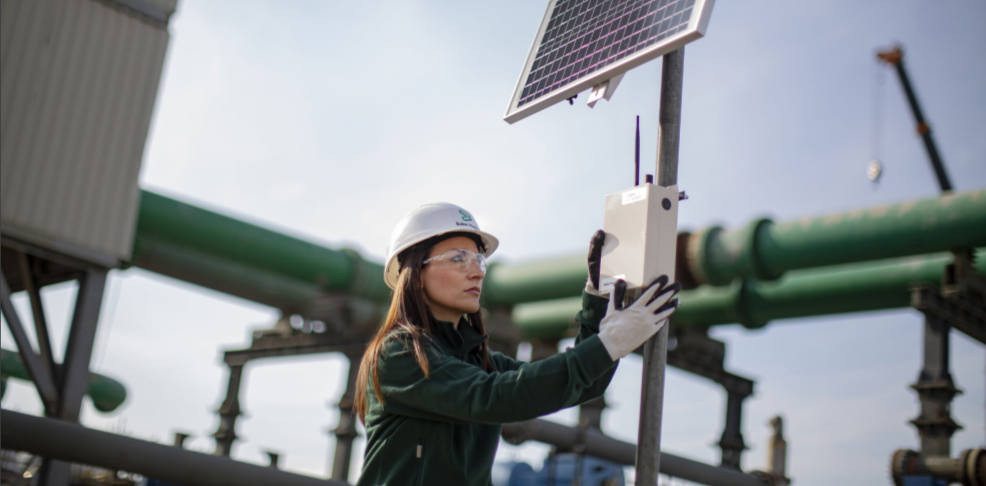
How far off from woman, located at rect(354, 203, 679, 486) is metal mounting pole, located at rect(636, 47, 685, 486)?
0.16 m

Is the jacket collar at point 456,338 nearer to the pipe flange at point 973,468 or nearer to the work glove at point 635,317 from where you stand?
the work glove at point 635,317

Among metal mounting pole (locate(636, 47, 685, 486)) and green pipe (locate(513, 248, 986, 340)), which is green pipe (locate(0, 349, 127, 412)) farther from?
metal mounting pole (locate(636, 47, 685, 486))

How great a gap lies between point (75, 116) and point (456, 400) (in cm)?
912

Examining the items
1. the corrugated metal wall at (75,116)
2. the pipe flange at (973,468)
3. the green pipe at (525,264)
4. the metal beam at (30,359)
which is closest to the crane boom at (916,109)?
the green pipe at (525,264)

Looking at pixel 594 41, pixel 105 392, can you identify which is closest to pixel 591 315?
pixel 594 41

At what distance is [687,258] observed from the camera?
1301 cm

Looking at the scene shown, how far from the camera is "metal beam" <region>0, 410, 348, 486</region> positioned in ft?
22.0

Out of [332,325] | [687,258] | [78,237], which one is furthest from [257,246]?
[687,258]

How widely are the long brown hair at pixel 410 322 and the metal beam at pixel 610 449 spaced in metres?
4.98

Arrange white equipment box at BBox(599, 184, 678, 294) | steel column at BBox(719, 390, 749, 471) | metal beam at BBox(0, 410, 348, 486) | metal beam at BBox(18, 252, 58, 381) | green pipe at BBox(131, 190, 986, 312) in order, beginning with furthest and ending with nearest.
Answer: steel column at BBox(719, 390, 749, 471) < green pipe at BBox(131, 190, 986, 312) < metal beam at BBox(18, 252, 58, 381) < metal beam at BBox(0, 410, 348, 486) < white equipment box at BBox(599, 184, 678, 294)

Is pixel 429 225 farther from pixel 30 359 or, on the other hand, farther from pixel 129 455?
pixel 30 359

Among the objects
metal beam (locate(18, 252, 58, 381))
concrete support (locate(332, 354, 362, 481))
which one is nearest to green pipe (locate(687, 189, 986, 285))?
concrete support (locate(332, 354, 362, 481))

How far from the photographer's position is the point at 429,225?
381cm

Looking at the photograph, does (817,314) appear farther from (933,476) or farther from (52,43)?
(52,43)
